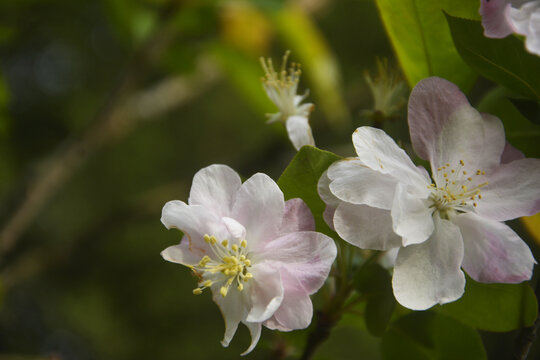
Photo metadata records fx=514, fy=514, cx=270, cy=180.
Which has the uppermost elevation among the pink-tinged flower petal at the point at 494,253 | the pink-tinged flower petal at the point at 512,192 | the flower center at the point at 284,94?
the flower center at the point at 284,94

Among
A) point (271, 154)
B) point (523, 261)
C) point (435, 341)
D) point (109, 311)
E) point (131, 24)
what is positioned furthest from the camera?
point (109, 311)

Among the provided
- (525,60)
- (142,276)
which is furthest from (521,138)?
(142,276)

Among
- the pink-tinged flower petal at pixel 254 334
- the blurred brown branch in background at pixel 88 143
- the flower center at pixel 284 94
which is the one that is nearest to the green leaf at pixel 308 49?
the blurred brown branch in background at pixel 88 143

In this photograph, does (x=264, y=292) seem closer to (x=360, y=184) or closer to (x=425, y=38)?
(x=360, y=184)

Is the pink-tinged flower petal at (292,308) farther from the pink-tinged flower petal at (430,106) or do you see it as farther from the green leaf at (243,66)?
the green leaf at (243,66)

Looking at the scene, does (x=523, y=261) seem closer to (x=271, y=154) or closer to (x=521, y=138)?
(x=521, y=138)

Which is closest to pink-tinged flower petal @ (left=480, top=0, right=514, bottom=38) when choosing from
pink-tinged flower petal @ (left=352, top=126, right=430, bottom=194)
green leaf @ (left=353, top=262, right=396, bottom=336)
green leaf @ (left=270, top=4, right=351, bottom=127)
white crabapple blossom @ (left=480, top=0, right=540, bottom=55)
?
white crabapple blossom @ (left=480, top=0, right=540, bottom=55)
